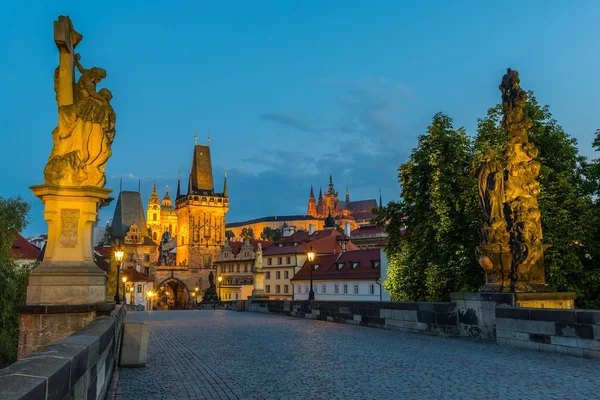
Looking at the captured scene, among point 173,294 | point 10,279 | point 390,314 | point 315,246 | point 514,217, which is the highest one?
point 315,246

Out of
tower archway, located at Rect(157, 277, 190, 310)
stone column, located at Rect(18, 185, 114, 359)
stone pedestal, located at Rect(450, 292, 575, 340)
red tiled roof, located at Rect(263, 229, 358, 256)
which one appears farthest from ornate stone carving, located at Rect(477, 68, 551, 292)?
tower archway, located at Rect(157, 277, 190, 310)

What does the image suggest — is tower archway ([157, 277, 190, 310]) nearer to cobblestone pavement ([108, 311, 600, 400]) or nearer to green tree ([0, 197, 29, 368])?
green tree ([0, 197, 29, 368])

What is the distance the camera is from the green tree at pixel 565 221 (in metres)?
20.7

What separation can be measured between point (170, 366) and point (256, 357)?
168 centimetres

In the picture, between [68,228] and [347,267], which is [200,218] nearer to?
[347,267]

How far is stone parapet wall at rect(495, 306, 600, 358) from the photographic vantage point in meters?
9.49

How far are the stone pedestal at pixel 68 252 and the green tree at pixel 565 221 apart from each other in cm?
1438

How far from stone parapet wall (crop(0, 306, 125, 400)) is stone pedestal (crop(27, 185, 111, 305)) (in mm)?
3892

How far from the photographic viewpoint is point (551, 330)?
1034 cm

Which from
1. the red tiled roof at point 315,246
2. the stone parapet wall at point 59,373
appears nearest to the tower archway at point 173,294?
the red tiled roof at point 315,246

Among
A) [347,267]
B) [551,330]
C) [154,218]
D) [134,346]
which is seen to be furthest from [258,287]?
[154,218]

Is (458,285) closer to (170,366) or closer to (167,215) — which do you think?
(170,366)

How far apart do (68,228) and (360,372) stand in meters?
5.34

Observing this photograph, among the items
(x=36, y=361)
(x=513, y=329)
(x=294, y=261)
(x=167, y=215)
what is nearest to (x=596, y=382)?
(x=513, y=329)
